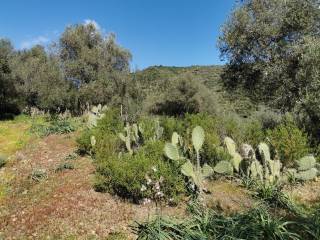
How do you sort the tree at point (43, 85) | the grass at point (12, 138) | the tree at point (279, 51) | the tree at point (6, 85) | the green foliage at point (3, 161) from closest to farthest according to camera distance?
the green foliage at point (3, 161) → the tree at point (279, 51) → the grass at point (12, 138) → the tree at point (6, 85) → the tree at point (43, 85)

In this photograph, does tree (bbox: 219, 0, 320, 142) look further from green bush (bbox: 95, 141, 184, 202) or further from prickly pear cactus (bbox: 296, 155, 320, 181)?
green bush (bbox: 95, 141, 184, 202)

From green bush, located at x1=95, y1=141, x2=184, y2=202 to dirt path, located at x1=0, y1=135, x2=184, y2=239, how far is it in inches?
12.4

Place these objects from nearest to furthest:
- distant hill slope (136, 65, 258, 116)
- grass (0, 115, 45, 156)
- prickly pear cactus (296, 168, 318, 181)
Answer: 1. prickly pear cactus (296, 168, 318, 181)
2. grass (0, 115, 45, 156)
3. distant hill slope (136, 65, 258, 116)

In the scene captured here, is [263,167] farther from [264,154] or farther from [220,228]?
[220,228]

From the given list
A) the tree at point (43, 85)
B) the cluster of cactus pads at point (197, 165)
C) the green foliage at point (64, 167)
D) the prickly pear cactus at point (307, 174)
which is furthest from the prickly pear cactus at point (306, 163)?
the tree at point (43, 85)

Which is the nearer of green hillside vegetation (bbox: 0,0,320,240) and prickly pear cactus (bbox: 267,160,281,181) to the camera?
green hillside vegetation (bbox: 0,0,320,240)

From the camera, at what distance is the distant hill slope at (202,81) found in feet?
150

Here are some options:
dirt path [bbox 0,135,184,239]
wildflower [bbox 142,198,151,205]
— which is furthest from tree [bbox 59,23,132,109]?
wildflower [bbox 142,198,151,205]

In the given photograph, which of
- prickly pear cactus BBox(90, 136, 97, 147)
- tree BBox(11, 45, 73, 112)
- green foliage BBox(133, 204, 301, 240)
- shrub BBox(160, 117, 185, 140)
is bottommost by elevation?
green foliage BBox(133, 204, 301, 240)

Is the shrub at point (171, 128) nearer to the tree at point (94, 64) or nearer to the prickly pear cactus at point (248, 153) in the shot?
the prickly pear cactus at point (248, 153)

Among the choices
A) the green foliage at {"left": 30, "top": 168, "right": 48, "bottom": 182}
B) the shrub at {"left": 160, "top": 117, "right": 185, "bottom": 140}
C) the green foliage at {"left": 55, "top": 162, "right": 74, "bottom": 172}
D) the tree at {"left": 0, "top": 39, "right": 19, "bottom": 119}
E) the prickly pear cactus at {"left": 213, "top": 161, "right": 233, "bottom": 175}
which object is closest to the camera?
the prickly pear cactus at {"left": 213, "top": 161, "right": 233, "bottom": 175}

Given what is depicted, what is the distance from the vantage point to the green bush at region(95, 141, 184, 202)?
9.89 m

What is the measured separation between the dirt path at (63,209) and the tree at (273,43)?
9012mm

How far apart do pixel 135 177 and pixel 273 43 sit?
10.8 metres
